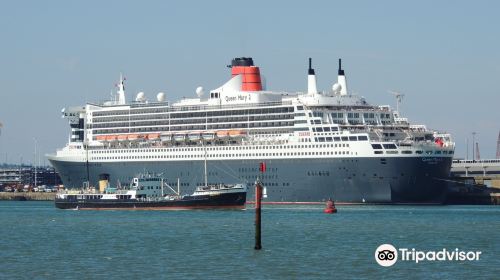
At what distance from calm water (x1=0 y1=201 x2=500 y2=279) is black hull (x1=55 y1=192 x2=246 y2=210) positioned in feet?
3.57

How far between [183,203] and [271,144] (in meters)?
16.3

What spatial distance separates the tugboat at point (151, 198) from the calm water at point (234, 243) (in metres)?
1.34

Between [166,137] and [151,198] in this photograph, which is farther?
[166,137]

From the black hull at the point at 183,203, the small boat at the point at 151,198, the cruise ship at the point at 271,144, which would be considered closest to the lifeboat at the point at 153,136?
the cruise ship at the point at 271,144

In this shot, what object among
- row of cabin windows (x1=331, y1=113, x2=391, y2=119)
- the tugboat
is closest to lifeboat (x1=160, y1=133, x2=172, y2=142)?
the tugboat

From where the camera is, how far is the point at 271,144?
115688mm

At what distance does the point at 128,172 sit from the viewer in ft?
409

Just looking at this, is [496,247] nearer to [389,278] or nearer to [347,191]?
[389,278]

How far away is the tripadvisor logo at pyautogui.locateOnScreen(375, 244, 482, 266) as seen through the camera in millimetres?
55094

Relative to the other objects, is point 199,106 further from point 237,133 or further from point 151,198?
point 151,198

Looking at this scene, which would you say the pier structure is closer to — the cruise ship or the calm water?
the cruise ship

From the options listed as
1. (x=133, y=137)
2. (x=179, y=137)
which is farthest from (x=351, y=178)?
(x=133, y=137)

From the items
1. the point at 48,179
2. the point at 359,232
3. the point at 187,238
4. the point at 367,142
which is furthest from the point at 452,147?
the point at 48,179

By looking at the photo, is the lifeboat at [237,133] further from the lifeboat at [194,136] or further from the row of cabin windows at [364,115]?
the row of cabin windows at [364,115]
